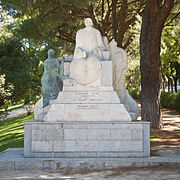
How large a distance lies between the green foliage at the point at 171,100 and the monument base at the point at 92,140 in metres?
16.9

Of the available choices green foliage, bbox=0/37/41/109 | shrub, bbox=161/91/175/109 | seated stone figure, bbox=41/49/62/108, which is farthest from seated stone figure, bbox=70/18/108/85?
shrub, bbox=161/91/175/109

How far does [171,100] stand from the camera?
25.9m

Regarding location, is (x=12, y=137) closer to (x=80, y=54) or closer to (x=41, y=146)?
(x=41, y=146)

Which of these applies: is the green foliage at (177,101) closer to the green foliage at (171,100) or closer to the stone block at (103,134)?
the green foliage at (171,100)

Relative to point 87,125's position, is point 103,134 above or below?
below

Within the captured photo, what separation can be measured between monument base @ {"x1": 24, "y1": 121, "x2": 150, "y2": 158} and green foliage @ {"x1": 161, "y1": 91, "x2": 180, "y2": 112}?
16.9 metres

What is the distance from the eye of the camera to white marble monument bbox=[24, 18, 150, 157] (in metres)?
7.16

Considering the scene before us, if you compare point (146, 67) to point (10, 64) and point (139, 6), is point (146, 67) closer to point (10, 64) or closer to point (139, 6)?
point (139, 6)

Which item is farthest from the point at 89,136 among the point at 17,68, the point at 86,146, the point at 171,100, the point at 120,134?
the point at 171,100

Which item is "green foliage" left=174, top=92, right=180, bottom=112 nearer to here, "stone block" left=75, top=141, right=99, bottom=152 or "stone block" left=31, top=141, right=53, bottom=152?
"stone block" left=75, top=141, right=99, bottom=152

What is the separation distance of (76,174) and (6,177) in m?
1.39

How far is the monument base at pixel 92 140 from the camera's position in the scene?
7.15 metres

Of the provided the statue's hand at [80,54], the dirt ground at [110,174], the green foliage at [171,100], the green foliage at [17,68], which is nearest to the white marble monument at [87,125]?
the statue's hand at [80,54]

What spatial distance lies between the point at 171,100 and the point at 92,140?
1998cm
